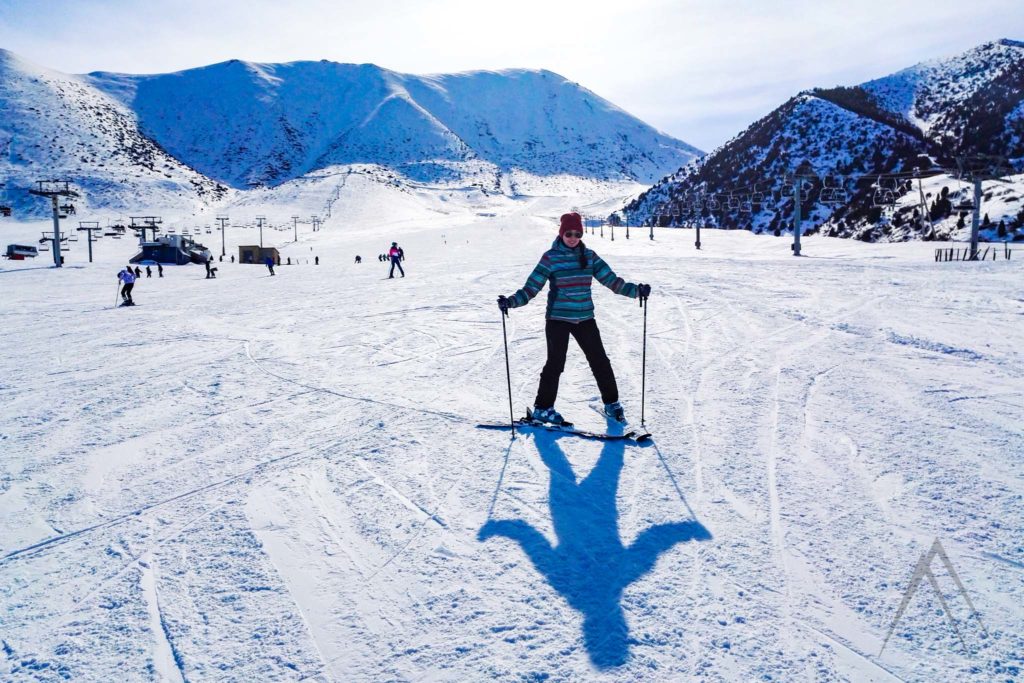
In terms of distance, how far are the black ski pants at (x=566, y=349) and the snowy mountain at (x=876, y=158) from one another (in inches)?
1399

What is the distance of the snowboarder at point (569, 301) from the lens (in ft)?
17.1

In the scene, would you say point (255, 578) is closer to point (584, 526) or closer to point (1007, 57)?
point (584, 526)

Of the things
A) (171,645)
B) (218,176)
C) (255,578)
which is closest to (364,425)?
(255,578)

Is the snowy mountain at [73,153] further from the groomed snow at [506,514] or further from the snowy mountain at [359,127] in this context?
the groomed snow at [506,514]

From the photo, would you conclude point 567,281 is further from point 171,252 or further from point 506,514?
point 171,252

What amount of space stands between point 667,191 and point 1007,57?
1712 inches

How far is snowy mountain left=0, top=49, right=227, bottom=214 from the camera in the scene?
3150 inches

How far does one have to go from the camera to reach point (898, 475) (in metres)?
4.21

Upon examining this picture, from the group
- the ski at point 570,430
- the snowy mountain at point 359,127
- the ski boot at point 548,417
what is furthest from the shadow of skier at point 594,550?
the snowy mountain at point 359,127

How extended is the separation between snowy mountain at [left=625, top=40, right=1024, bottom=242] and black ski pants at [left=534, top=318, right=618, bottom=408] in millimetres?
35522

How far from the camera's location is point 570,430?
5438mm

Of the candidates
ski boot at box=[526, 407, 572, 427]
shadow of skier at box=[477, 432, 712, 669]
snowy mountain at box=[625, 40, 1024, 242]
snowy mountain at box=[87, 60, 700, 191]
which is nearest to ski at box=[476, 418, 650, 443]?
ski boot at box=[526, 407, 572, 427]

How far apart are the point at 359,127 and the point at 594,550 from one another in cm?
16799

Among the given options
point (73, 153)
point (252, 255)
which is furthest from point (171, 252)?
point (73, 153)
